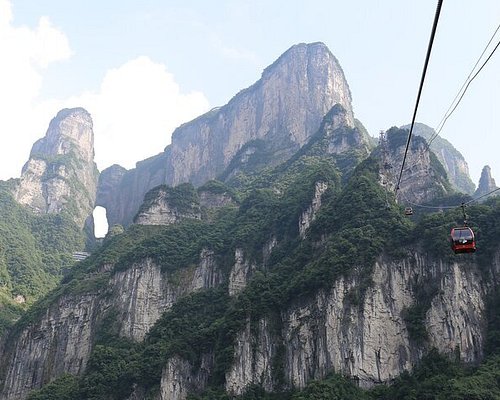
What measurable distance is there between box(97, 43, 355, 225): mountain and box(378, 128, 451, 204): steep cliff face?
49.4 meters

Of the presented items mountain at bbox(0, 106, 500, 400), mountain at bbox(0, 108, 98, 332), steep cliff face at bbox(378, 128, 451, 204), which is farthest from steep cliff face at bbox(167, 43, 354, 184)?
mountain at bbox(0, 106, 500, 400)

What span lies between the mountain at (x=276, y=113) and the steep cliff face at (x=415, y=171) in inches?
1944

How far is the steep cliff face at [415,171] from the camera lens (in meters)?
97.8

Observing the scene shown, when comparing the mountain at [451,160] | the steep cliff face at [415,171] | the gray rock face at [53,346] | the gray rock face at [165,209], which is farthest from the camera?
the mountain at [451,160]

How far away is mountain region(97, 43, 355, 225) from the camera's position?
16362 cm

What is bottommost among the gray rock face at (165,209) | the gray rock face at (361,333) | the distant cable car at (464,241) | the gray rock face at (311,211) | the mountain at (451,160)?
the distant cable car at (464,241)

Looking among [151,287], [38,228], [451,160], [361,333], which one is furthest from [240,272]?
[451,160]

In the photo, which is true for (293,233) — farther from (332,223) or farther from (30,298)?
(30,298)

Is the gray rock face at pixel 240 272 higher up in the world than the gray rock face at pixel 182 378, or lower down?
higher up

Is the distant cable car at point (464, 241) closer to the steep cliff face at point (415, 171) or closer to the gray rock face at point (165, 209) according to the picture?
the steep cliff face at point (415, 171)

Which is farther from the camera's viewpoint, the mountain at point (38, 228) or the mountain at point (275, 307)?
the mountain at point (38, 228)

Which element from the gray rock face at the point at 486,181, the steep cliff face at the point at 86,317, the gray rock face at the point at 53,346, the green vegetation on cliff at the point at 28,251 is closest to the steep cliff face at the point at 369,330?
the steep cliff face at the point at 86,317

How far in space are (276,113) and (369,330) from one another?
120 m

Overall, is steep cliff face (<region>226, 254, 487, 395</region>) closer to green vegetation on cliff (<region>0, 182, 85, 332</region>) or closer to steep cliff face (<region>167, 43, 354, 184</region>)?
green vegetation on cliff (<region>0, 182, 85, 332</region>)
